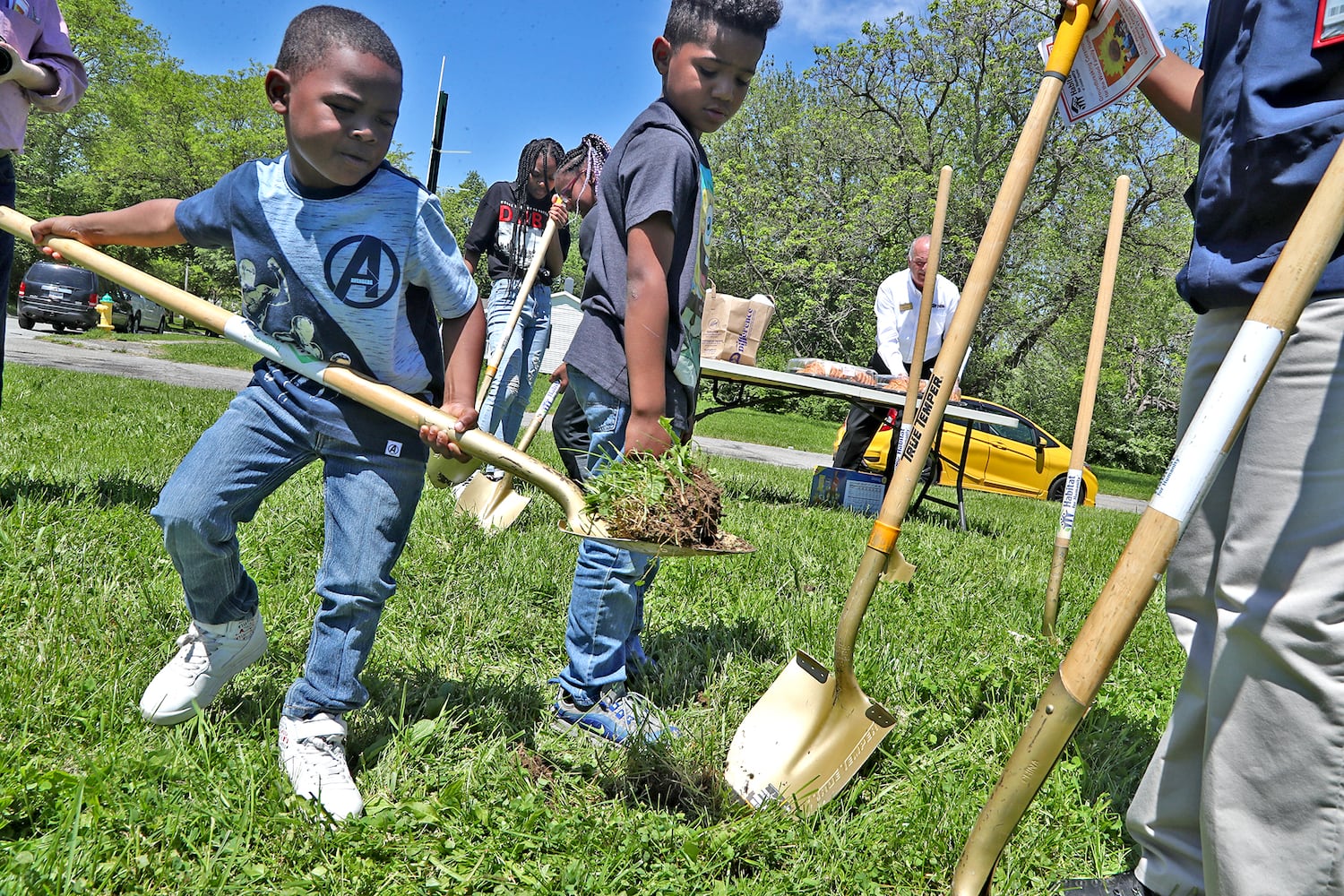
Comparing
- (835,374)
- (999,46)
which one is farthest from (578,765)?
(999,46)

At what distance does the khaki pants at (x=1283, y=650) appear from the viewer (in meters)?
1.38

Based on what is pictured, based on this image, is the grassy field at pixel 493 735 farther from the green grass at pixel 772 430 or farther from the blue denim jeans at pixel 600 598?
the green grass at pixel 772 430

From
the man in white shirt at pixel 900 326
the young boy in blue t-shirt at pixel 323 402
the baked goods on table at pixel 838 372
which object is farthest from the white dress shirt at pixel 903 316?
the young boy in blue t-shirt at pixel 323 402

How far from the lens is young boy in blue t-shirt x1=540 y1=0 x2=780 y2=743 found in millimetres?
2238

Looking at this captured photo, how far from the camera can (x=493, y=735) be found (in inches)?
97.1

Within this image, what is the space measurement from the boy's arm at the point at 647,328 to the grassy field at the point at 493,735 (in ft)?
2.94

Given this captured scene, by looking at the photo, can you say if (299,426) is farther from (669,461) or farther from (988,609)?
(988,609)

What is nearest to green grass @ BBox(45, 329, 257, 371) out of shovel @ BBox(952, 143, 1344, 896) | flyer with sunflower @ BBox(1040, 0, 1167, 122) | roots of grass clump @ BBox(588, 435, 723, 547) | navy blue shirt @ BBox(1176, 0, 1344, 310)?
roots of grass clump @ BBox(588, 435, 723, 547)

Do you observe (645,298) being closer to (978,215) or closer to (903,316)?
(903,316)

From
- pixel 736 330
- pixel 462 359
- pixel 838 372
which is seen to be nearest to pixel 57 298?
pixel 736 330

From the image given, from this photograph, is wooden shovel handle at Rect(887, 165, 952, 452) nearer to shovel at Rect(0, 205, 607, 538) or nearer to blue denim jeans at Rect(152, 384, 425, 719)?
shovel at Rect(0, 205, 607, 538)

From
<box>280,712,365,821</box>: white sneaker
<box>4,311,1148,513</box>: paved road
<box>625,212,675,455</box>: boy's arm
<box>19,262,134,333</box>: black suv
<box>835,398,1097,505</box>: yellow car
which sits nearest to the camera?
<box>280,712,365,821</box>: white sneaker

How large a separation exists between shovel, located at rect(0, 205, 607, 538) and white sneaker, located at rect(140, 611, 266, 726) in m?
0.72

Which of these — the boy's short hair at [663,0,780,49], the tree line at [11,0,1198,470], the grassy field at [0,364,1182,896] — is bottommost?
the grassy field at [0,364,1182,896]
